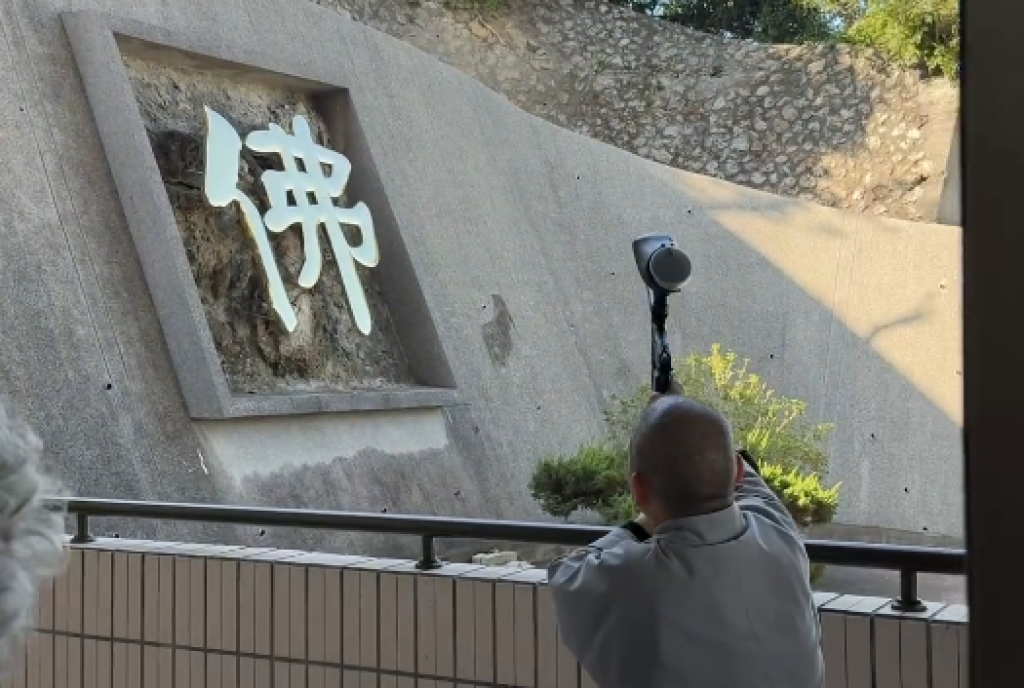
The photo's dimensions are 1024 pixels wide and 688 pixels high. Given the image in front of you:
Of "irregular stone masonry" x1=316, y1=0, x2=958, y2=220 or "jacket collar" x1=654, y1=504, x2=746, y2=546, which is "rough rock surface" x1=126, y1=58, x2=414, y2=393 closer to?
"jacket collar" x1=654, y1=504, x2=746, y2=546

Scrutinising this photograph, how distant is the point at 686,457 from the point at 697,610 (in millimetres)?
176

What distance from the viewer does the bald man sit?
136 cm

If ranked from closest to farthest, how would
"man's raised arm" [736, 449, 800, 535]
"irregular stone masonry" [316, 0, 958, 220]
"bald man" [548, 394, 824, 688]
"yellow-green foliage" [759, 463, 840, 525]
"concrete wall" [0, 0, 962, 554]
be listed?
"bald man" [548, 394, 824, 688]
"man's raised arm" [736, 449, 800, 535]
"concrete wall" [0, 0, 962, 554]
"yellow-green foliage" [759, 463, 840, 525]
"irregular stone masonry" [316, 0, 958, 220]

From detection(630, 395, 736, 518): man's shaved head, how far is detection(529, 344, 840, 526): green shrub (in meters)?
5.47

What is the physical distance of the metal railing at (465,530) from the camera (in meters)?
1.85

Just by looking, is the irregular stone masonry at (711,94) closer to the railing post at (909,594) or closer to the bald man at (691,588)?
the railing post at (909,594)

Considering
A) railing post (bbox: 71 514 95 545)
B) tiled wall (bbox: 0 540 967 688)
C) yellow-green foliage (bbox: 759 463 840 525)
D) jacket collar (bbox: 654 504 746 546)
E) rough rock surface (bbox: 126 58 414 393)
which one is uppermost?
rough rock surface (bbox: 126 58 414 393)

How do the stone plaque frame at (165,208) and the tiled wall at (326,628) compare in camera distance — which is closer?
the tiled wall at (326,628)

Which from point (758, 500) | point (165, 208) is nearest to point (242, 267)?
point (165, 208)

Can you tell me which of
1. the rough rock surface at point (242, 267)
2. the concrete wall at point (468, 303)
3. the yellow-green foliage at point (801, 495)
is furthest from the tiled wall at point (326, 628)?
the yellow-green foliage at point (801, 495)

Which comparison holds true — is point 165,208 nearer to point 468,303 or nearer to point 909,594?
point 468,303

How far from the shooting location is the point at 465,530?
7.33ft

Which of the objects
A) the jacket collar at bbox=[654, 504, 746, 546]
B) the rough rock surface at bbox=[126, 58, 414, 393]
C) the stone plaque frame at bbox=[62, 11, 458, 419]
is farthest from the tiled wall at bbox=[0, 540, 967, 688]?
the rough rock surface at bbox=[126, 58, 414, 393]

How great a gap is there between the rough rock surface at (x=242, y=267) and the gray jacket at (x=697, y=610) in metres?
5.51
